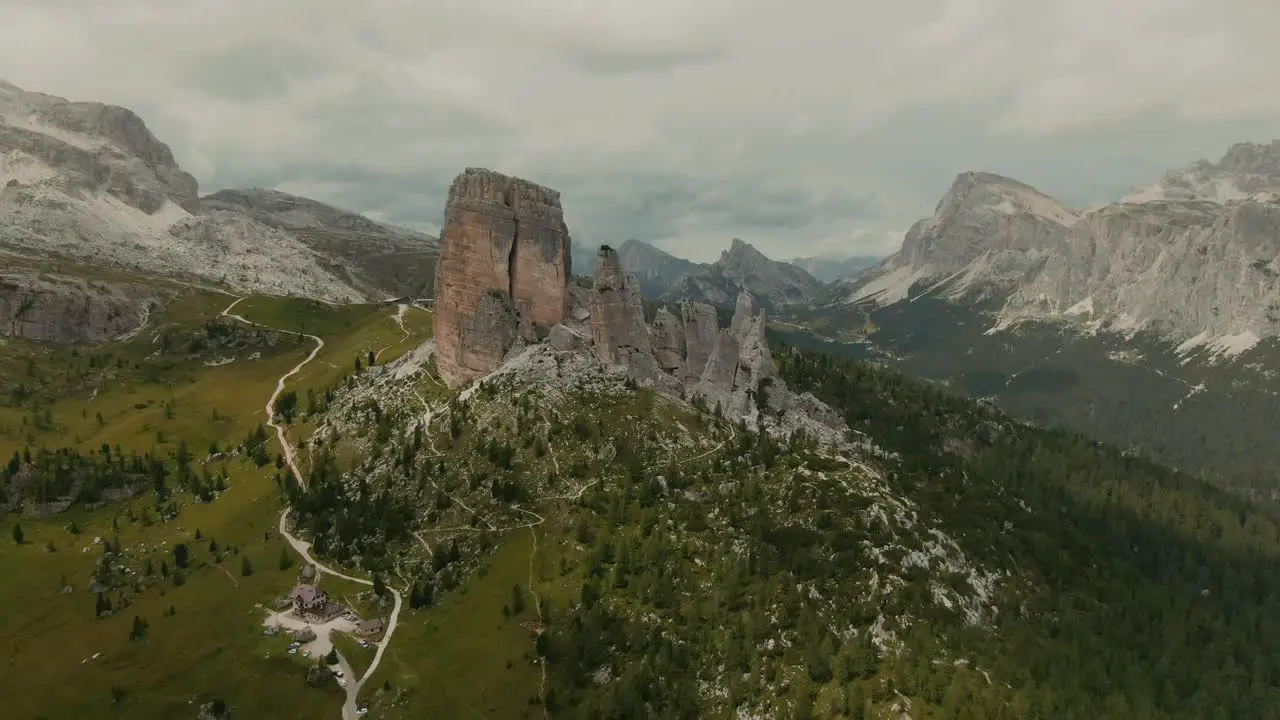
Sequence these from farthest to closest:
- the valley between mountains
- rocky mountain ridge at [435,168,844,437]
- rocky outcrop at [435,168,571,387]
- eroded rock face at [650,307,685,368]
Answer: eroded rock face at [650,307,685,368] < rocky outcrop at [435,168,571,387] < rocky mountain ridge at [435,168,844,437] < the valley between mountains

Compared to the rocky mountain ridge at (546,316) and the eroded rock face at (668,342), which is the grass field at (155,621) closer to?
the rocky mountain ridge at (546,316)

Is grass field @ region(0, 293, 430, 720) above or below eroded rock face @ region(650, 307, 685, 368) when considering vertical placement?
below

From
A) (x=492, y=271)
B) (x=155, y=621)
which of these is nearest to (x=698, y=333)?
(x=492, y=271)

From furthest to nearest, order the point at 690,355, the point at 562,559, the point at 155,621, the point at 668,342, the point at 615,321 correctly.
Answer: the point at 690,355
the point at 668,342
the point at 615,321
the point at 562,559
the point at 155,621

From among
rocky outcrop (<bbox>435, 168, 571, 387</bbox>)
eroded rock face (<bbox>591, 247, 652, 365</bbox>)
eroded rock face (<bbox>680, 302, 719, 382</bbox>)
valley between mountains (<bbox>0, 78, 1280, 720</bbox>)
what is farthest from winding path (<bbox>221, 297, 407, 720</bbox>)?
eroded rock face (<bbox>680, 302, 719, 382</bbox>)

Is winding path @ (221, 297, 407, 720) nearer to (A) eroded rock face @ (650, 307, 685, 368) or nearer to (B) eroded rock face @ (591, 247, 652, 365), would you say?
(B) eroded rock face @ (591, 247, 652, 365)

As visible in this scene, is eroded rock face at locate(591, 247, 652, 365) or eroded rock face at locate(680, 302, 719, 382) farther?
eroded rock face at locate(680, 302, 719, 382)

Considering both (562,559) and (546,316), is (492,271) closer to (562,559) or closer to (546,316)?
(546,316)

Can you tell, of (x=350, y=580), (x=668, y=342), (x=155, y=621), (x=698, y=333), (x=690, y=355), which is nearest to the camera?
(x=155, y=621)
